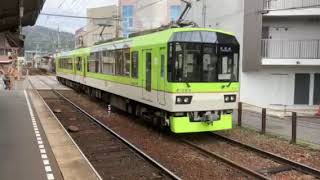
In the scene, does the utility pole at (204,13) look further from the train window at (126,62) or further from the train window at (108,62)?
the train window at (126,62)

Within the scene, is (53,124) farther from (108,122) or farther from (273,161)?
(273,161)

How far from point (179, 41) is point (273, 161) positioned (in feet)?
13.8

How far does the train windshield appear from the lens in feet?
45.3

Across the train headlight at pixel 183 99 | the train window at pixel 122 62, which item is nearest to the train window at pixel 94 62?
the train window at pixel 122 62

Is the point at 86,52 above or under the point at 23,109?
above

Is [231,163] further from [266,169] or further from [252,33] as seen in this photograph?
[252,33]

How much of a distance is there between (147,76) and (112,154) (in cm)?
383

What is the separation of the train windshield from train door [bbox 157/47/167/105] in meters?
0.46

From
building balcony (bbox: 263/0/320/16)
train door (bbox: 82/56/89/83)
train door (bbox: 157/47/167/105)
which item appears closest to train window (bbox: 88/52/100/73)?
train door (bbox: 82/56/89/83)

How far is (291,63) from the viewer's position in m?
25.6

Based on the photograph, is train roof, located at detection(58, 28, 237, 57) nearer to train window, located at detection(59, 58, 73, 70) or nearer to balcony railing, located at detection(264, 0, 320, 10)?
balcony railing, located at detection(264, 0, 320, 10)

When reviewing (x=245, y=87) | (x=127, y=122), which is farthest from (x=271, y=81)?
(x=127, y=122)

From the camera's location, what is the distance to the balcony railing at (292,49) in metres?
26.3

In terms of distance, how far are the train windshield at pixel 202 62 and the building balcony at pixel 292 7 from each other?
11004mm
